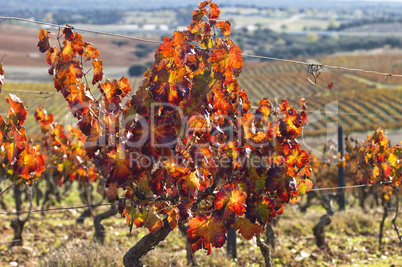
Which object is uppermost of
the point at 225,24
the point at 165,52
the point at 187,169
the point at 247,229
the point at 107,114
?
the point at 225,24

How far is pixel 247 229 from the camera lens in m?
2.97

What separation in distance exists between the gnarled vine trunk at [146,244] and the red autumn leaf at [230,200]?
0.56 metres

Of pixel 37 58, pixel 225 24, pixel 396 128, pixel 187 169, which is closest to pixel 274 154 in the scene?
pixel 187 169

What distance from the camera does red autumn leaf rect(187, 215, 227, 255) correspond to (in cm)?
270

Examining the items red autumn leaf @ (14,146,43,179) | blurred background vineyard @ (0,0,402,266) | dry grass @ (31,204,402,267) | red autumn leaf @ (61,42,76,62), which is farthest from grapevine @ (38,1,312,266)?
dry grass @ (31,204,402,267)

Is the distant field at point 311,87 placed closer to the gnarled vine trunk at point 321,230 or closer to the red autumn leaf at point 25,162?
the gnarled vine trunk at point 321,230

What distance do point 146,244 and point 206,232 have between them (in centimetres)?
65

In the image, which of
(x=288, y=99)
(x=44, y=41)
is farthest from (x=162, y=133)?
(x=288, y=99)

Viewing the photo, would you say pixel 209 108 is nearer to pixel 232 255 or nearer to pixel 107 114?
pixel 107 114

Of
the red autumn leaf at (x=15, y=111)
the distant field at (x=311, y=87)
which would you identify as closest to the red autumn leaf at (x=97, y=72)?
the red autumn leaf at (x=15, y=111)

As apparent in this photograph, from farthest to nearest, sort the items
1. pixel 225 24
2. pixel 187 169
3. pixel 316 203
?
1. pixel 316 203
2. pixel 225 24
3. pixel 187 169

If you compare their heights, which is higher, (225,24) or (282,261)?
(225,24)

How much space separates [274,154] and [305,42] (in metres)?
108

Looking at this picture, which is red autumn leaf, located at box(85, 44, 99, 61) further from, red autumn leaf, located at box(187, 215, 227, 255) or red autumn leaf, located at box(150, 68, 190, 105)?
red autumn leaf, located at box(187, 215, 227, 255)
